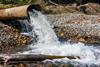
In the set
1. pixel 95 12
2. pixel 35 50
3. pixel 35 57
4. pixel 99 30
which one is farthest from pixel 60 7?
pixel 35 57

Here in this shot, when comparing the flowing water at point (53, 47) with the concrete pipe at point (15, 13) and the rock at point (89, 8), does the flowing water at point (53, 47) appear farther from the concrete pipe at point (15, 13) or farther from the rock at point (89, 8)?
the rock at point (89, 8)

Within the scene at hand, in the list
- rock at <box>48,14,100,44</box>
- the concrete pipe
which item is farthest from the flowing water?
the concrete pipe

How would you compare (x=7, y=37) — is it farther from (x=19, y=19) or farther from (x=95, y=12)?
(x=95, y=12)

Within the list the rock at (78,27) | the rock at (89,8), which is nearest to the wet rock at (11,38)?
the rock at (78,27)

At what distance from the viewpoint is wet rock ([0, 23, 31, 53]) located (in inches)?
591

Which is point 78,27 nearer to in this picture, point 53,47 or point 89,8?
point 53,47

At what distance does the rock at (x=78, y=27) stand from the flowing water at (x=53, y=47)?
0.69 meters

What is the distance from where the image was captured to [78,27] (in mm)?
18547

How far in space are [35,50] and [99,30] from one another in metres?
5.12

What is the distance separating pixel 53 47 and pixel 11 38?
206 cm

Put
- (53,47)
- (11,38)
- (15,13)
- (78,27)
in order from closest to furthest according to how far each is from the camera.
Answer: (53,47) → (11,38) → (15,13) → (78,27)

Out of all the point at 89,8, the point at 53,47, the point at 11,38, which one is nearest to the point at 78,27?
the point at 53,47

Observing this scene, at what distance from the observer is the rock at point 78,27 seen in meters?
16.9

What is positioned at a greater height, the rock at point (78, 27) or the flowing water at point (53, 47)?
the flowing water at point (53, 47)
